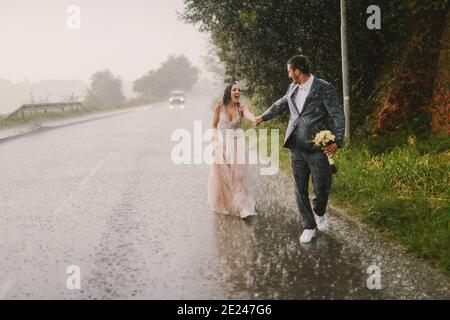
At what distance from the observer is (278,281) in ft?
16.0

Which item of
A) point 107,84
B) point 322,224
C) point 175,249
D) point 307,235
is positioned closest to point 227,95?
point 322,224

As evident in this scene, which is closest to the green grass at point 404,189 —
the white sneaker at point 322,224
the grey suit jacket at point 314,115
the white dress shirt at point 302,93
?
the white sneaker at point 322,224

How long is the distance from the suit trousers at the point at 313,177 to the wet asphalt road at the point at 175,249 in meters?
0.32

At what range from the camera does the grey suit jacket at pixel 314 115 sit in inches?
236

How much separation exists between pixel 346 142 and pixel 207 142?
24.1ft

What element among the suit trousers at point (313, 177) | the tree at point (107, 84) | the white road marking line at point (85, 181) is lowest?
the tree at point (107, 84)

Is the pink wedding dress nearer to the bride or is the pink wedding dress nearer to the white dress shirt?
the bride

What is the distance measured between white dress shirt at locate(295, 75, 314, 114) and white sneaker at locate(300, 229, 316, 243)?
134 centimetres

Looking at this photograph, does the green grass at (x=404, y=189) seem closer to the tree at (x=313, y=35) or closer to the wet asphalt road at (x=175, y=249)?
the wet asphalt road at (x=175, y=249)

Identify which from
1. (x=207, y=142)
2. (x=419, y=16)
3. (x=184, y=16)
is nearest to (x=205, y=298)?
(x=419, y=16)

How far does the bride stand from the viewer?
747 centimetres

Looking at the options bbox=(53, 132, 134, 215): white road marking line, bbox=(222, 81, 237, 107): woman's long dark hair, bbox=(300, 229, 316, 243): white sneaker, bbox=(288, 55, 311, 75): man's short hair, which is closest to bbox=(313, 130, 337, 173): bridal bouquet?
bbox=(288, 55, 311, 75): man's short hair

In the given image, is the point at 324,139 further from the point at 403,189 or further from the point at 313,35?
the point at 313,35

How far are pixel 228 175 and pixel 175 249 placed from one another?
6.09ft
